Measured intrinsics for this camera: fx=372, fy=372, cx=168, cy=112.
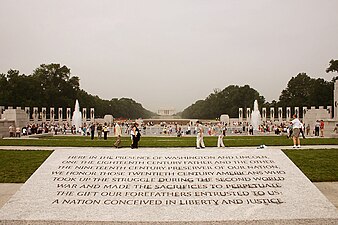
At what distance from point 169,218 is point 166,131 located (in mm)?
43042

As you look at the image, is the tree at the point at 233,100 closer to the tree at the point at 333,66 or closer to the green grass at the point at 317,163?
the tree at the point at 333,66

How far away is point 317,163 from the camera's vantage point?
49.6ft

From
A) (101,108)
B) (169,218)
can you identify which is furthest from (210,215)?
(101,108)

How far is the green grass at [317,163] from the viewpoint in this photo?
13.4m

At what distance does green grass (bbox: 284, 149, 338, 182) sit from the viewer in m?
13.4

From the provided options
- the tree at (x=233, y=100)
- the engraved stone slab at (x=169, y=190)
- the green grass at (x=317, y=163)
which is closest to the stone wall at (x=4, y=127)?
the engraved stone slab at (x=169, y=190)

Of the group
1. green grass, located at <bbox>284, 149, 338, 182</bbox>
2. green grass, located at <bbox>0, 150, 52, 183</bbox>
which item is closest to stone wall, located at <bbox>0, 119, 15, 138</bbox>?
green grass, located at <bbox>0, 150, 52, 183</bbox>

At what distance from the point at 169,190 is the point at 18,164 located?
9.06 m

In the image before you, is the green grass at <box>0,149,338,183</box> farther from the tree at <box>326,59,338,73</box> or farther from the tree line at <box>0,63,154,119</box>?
the tree at <box>326,59,338,73</box>

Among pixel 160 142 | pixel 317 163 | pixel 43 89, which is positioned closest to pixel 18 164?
pixel 160 142

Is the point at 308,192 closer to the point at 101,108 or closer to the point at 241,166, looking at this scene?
the point at 241,166

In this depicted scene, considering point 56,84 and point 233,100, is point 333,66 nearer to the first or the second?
point 233,100

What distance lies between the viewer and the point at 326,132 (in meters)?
37.0

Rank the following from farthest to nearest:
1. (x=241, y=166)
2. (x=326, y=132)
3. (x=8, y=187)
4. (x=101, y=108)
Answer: (x=101, y=108) → (x=326, y=132) → (x=8, y=187) → (x=241, y=166)
